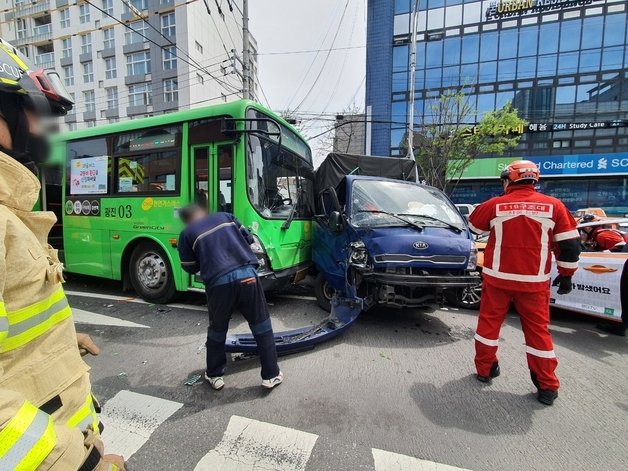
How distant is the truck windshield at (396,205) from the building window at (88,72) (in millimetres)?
40185

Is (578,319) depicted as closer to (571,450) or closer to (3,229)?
(571,450)

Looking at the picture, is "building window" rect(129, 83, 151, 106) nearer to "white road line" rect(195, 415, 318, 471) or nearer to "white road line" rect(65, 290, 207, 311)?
"white road line" rect(65, 290, 207, 311)

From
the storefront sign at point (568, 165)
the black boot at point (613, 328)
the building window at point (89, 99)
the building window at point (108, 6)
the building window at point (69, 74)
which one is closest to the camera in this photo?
the black boot at point (613, 328)

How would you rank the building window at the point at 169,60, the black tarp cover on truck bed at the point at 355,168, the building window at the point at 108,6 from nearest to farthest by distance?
the black tarp cover on truck bed at the point at 355,168
the building window at the point at 169,60
the building window at the point at 108,6

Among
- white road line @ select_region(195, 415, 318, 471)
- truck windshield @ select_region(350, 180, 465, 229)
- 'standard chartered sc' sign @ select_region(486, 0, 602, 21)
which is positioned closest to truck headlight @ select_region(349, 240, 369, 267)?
truck windshield @ select_region(350, 180, 465, 229)

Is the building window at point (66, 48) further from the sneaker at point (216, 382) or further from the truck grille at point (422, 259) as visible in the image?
the sneaker at point (216, 382)

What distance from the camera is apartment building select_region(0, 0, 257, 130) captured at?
30.0 meters

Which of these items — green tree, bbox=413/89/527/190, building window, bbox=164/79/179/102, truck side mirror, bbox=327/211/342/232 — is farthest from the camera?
building window, bbox=164/79/179/102

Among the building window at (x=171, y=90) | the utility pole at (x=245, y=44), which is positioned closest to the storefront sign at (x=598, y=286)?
the utility pole at (x=245, y=44)

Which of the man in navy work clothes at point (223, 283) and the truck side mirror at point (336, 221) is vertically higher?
the truck side mirror at point (336, 221)

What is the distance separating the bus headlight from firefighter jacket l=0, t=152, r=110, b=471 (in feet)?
10.7

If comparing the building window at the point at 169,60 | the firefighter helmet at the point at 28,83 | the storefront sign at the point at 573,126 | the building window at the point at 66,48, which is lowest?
the firefighter helmet at the point at 28,83

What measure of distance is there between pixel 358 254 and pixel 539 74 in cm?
2744

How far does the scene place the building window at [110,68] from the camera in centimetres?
3272
